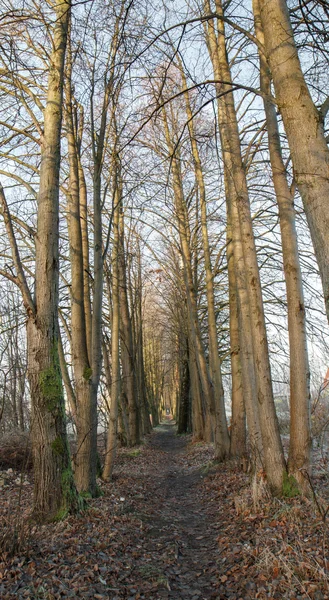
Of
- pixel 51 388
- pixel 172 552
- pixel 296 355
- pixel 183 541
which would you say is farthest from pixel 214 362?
pixel 172 552

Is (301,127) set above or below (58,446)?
above

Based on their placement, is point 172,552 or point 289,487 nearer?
point 172,552

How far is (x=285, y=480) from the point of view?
236 inches

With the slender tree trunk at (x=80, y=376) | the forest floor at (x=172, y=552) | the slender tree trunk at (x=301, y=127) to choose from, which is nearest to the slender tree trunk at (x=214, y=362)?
the forest floor at (x=172, y=552)

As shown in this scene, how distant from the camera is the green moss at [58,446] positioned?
5.47 meters

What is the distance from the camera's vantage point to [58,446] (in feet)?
18.1

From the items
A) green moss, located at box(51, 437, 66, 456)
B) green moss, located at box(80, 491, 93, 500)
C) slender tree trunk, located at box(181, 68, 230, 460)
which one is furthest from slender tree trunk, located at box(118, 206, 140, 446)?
green moss, located at box(51, 437, 66, 456)

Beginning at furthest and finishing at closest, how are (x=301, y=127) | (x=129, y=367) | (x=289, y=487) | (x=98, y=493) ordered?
1. (x=129, y=367)
2. (x=98, y=493)
3. (x=289, y=487)
4. (x=301, y=127)

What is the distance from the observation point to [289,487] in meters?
5.91

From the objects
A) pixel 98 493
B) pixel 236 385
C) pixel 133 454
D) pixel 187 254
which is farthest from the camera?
pixel 187 254

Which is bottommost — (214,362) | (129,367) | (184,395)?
(184,395)

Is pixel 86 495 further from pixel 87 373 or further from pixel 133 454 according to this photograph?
pixel 133 454

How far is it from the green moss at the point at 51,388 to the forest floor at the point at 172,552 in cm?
88

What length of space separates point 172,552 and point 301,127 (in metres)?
4.55
